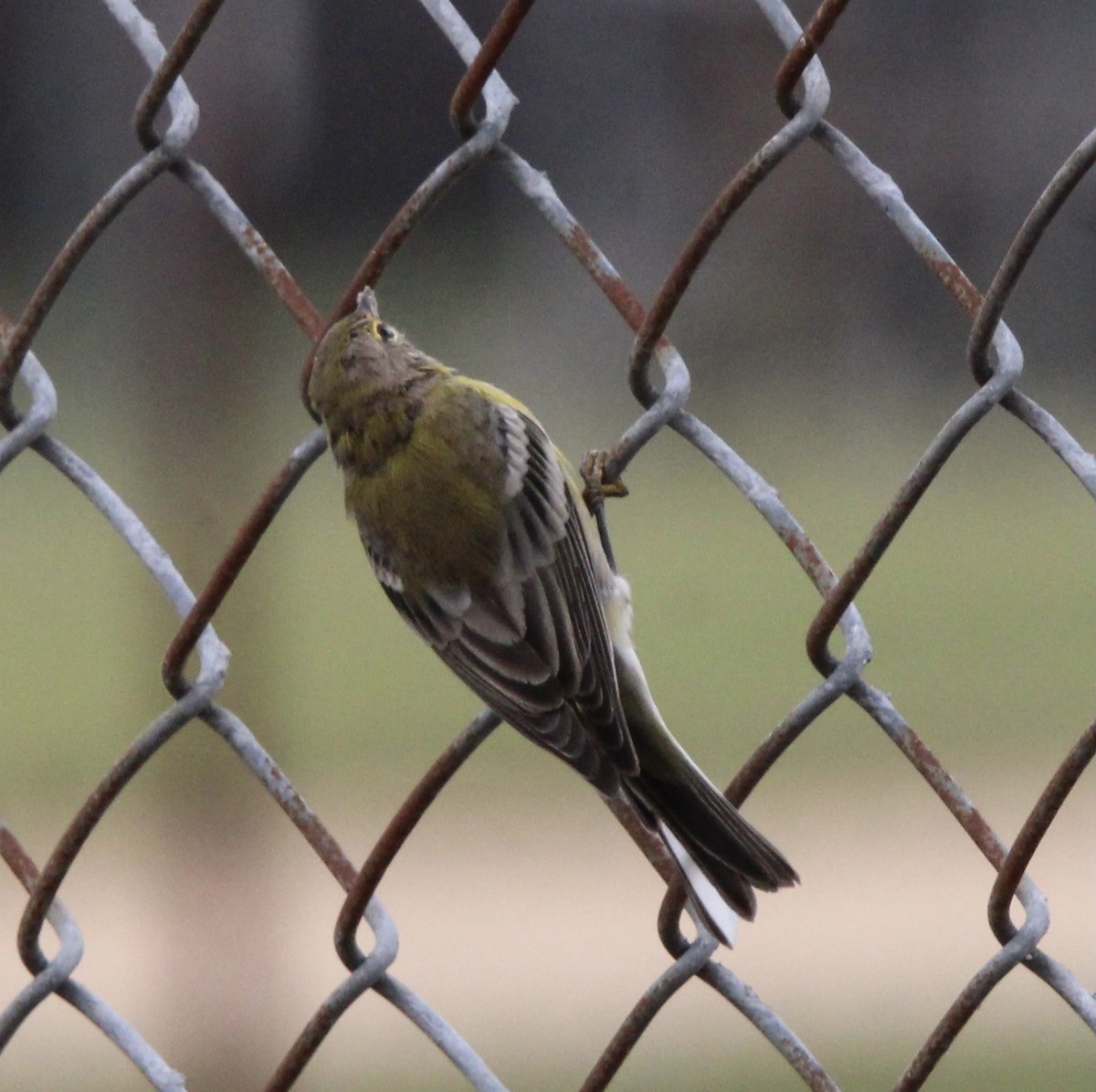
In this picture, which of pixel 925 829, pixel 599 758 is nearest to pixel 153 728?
pixel 599 758

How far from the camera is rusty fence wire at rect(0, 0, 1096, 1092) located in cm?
145

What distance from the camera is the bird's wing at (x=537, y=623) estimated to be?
7.34 feet

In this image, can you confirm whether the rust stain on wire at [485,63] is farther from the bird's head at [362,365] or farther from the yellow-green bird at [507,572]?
the bird's head at [362,365]

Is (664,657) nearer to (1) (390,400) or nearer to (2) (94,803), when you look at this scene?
(1) (390,400)

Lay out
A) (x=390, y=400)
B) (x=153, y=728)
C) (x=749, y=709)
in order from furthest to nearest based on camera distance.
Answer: (x=749, y=709) → (x=390, y=400) → (x=153, y=728)

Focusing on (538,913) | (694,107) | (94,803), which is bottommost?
(538,913)

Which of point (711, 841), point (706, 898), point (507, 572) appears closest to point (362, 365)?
point (507, 572)

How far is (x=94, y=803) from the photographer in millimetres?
1905

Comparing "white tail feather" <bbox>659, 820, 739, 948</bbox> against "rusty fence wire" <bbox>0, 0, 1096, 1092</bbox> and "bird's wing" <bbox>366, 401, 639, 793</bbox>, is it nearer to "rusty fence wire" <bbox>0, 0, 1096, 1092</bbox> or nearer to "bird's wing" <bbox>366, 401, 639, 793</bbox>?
"rusty fence wire" <bbox>0, 0, 1096, 1092</bbox>

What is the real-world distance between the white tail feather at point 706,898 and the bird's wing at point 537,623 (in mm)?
203

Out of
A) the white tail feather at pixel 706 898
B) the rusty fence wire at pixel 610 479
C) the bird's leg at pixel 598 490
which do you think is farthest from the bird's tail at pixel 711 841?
the bird's leg at pixel 598 490

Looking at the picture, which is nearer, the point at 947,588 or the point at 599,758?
the point at 599,758

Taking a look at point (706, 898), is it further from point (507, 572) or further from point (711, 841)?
point (507, 572)

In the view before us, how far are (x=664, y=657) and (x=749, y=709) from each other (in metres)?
2.01
